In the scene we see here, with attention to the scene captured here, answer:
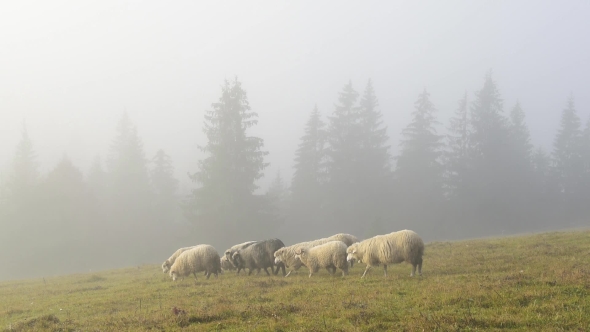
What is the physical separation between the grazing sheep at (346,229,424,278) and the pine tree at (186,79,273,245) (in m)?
29.9

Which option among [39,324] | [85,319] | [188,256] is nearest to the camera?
[39,324]

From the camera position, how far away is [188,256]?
2008 centimetres

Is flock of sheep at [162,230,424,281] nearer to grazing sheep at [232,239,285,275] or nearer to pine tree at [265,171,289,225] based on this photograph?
grazing sheep at [232,239,285,275]

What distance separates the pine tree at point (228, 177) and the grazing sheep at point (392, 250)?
98.2ft

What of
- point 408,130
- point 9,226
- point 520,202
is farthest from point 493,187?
point 9,226

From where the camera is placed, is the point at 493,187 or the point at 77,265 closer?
the point at 77,265

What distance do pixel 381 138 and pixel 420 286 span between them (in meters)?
46.9

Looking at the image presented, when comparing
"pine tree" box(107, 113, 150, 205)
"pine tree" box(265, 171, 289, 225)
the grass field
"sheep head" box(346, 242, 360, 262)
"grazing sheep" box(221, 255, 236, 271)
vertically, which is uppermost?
"pine tree" box(107, 113, 150, 205)

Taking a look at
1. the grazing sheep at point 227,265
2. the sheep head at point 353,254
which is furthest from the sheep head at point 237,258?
the sheep head at point 353,254

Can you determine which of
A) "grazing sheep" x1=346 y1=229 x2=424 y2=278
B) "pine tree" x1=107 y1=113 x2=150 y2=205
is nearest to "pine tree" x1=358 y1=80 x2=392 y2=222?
"pine tree" x1=107 y1=113 x2=150 y2=205

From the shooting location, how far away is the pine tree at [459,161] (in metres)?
56.0

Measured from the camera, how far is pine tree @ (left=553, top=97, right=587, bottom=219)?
2340 inches

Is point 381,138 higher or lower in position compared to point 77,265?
higher

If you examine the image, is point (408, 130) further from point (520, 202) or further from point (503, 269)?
point (503, 269)
